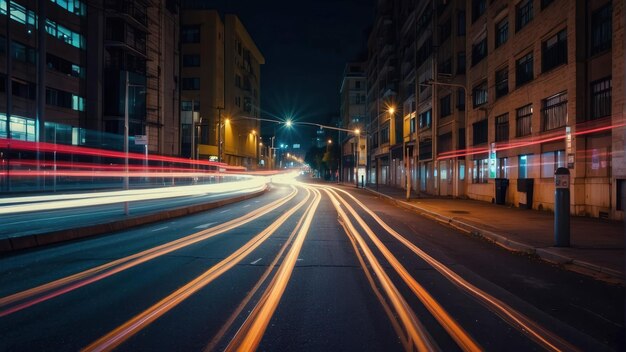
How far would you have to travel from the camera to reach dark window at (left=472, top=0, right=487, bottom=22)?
3012 cm

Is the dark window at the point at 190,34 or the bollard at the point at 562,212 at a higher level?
the dark window at the point at 190,34

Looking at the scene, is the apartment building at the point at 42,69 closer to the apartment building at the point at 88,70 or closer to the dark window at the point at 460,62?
the apartment building at the point at 88,70

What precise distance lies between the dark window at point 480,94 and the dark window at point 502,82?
211 centimetres

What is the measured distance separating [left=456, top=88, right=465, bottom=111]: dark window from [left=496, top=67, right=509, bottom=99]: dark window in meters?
5.67

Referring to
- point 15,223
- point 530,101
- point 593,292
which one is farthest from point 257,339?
point 530,101

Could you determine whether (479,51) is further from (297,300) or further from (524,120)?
(297,300)

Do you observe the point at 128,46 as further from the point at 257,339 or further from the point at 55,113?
the point at 257,339

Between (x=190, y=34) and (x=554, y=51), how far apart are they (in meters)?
59.8

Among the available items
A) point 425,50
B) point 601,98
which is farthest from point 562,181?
point 425,50

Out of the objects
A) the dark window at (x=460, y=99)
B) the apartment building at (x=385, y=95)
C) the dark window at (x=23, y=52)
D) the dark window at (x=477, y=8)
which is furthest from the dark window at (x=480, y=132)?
the dark window at (x=23, y=52)

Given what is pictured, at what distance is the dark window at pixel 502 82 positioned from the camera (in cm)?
2639

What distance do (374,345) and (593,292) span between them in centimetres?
428

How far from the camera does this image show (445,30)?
121 ft

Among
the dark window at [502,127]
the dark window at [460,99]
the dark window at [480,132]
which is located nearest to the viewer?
the dark window at [502,127]
